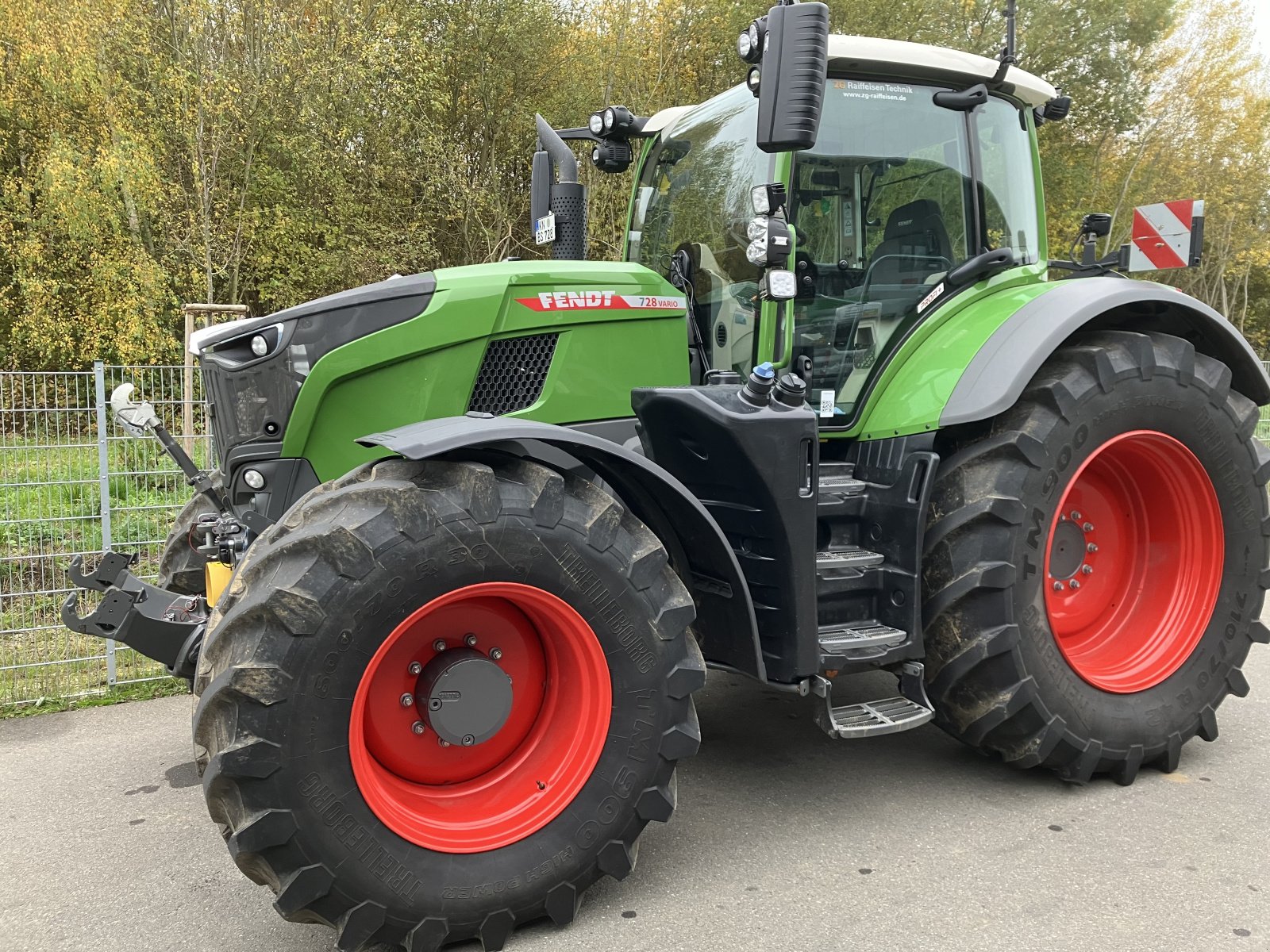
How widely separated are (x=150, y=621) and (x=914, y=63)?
3348 mm

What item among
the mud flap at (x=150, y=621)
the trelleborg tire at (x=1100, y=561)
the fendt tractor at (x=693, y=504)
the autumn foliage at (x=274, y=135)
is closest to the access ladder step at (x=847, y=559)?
the fendt tractor at (x=693, y=504)

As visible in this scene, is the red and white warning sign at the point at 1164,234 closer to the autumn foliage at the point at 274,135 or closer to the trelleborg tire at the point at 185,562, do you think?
the trelleborg tire at the point at 185,562

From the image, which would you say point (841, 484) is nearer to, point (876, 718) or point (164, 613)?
point (876, 718)

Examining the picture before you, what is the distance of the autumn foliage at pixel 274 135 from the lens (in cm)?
1257

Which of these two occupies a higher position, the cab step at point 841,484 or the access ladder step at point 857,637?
the cab step at point 841,484

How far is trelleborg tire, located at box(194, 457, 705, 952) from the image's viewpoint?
226 centimetres

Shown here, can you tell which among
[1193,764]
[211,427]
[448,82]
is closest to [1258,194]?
[448,82]

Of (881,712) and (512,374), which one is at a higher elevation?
(512,374)

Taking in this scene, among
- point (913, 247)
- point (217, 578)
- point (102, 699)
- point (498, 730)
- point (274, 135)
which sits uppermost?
point (274, 135)

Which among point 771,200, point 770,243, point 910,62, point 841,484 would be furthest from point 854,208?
point 841,484

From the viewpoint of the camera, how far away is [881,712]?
10.4ft

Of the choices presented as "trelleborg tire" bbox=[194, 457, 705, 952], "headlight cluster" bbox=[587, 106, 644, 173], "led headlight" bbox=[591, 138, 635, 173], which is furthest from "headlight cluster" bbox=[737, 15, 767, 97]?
"trelleborg tire" bbox=[194, 457, 705, 952]

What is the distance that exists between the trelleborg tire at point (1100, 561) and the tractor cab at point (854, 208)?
57 centimetres

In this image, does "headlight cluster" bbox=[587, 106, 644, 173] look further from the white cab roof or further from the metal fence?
the metal fence
